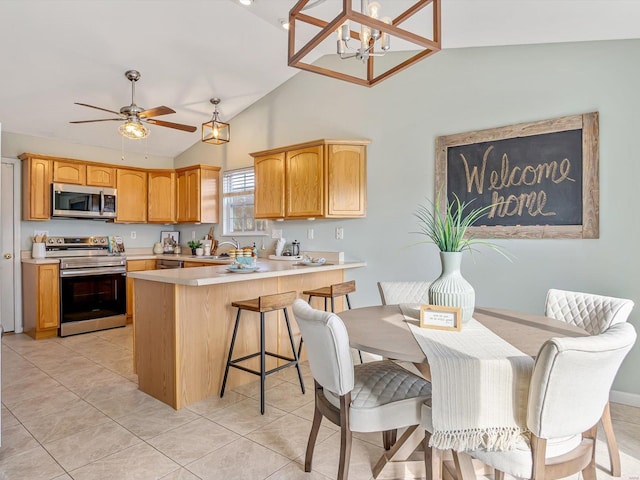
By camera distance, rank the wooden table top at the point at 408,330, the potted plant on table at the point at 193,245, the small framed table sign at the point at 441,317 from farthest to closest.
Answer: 1. the potted plant on table at the point at 193,245
2. the small framed table sign at the point at 441,317
3. the wooden table top at the point at 408,330

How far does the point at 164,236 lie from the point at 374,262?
12.4 feet

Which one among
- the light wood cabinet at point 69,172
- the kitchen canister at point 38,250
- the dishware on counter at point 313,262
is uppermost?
the light wood cabinet at point 69,172

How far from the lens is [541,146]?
9.74ft

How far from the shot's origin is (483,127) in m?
3.25

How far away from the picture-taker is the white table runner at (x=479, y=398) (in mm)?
1365

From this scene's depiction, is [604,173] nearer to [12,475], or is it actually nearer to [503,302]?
[503,302]

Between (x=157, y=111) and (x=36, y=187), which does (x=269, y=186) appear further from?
(x=36, y=187)

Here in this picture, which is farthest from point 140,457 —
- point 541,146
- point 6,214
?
point 6,214

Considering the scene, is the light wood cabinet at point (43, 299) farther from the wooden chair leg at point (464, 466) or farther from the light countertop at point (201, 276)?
the wooden chair leg at point (464, 466)

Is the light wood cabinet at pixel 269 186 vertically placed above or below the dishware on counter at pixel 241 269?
above

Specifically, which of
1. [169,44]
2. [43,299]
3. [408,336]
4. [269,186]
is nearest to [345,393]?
[408,336]

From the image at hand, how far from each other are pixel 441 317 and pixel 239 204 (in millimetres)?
4108

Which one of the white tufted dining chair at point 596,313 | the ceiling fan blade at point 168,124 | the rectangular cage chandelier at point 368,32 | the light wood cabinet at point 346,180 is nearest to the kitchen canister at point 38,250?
the ceiling fan blade at point 168,124

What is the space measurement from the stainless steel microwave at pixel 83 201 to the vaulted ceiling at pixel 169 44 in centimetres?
74
